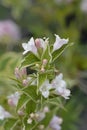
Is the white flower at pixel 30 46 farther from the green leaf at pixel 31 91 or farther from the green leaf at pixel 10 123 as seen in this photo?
the green leaf at pixel 10 123

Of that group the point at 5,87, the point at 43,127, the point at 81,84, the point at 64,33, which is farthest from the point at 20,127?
the point at 64,33

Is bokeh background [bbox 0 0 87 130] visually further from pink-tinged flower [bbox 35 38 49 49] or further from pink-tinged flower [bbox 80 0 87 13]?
pink-tinged flower [bbox 35 38 49 49]

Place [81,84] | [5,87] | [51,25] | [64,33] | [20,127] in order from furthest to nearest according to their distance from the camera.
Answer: [51,25] < [64,33] < [81,84] < [5,87] < [20,127]

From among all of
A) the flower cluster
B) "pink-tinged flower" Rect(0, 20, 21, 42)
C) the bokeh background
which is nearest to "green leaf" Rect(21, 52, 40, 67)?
the flower cluster

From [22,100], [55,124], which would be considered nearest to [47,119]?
[55,124]

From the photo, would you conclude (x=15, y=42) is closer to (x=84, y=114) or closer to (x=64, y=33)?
(x=64, y=33)

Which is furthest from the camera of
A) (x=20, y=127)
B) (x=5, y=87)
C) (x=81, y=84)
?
(x=81, y=84)
